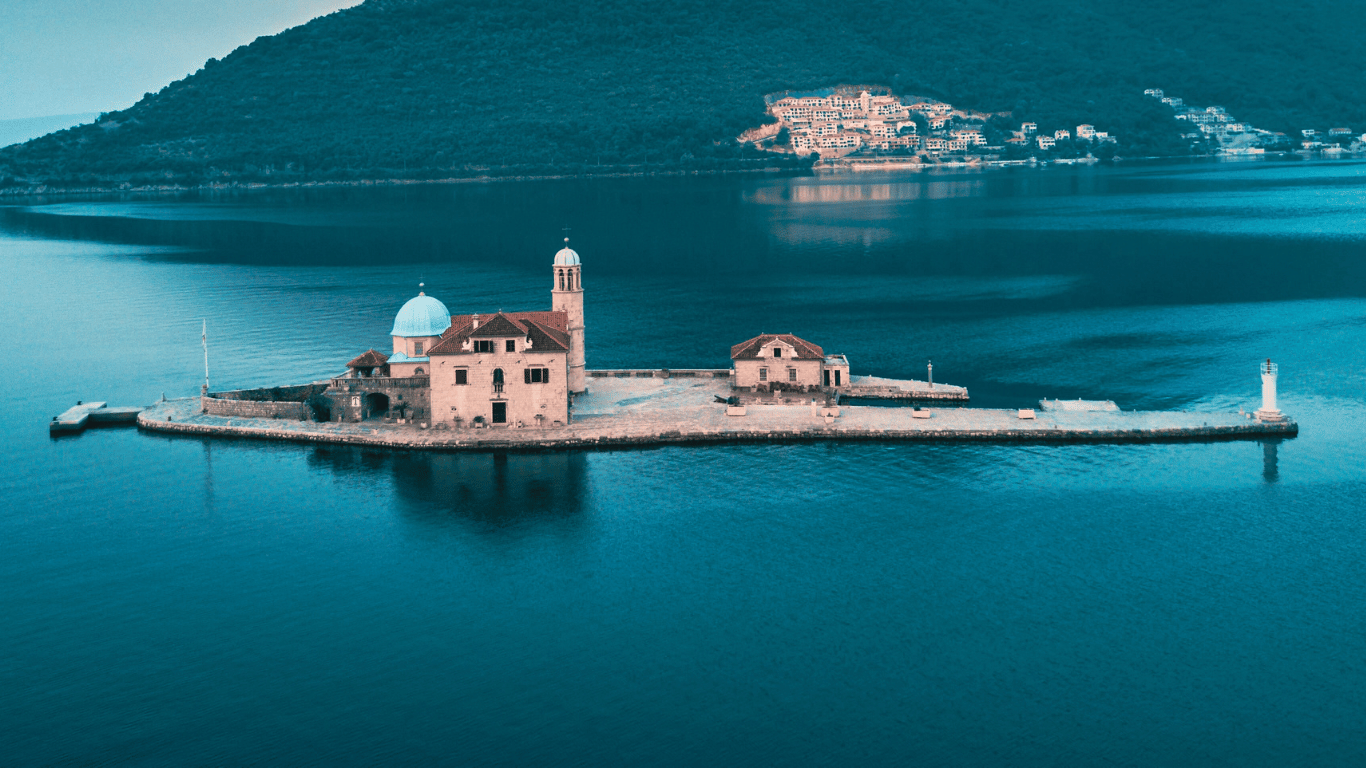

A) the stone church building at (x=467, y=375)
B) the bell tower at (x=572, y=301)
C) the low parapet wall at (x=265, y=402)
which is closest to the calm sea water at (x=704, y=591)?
the low parapet wall at (x=265, y=402)

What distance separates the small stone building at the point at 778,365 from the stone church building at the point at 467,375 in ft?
38.2

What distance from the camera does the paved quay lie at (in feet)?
231

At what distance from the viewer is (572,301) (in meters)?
79.7

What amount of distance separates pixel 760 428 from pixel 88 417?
140 ft

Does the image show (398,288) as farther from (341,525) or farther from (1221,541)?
(1221,541)

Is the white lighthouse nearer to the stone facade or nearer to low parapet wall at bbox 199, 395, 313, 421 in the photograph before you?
the stone facade

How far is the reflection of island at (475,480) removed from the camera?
60.5 m

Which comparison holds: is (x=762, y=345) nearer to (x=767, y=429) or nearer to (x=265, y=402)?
(x=767, y=429)

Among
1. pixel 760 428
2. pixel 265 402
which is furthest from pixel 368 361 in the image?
pixel 760 428

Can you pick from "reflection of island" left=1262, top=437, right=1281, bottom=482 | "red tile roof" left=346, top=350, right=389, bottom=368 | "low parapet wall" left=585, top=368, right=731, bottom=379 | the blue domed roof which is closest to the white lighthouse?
"reflection of island" left=1262, top=437, right=1281, bottom=482

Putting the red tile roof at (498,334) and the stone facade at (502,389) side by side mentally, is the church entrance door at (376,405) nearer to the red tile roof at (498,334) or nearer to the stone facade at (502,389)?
the stone facade at (502,389)

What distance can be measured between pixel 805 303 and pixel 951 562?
76827mm

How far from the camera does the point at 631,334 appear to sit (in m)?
110

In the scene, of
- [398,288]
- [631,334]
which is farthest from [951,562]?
[398,288]
